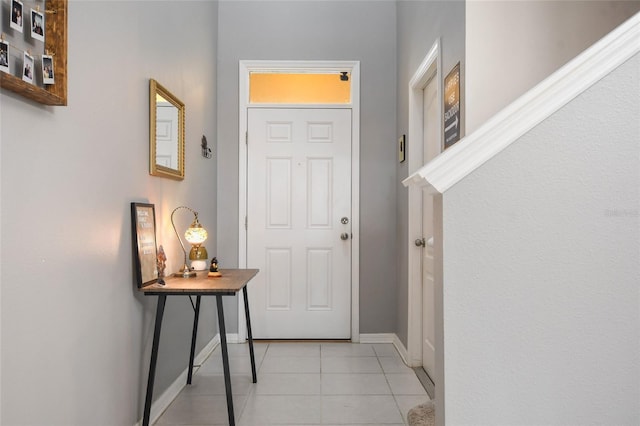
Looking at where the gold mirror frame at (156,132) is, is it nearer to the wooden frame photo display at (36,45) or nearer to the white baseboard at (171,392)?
the wooden frame photo display at (36,45)

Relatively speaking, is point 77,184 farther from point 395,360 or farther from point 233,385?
point 395,360

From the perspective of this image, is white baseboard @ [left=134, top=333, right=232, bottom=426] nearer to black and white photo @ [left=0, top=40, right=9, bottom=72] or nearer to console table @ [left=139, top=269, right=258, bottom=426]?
console table @ [left=139, top=269, right=258, bottom=426]

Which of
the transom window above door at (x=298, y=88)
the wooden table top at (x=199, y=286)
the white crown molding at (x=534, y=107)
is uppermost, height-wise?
the transom window above door at (x=298, y=88)

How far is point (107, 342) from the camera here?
6.04ft

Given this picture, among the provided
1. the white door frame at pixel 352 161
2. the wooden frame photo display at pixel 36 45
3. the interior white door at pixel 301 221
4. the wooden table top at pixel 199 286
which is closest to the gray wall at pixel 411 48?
the white door frame at pixel 352 161

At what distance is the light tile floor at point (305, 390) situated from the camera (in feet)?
7.74

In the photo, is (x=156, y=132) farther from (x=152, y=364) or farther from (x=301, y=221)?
(x=301, y=221)

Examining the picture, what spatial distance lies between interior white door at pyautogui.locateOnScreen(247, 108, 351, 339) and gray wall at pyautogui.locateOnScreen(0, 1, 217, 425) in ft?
4.14

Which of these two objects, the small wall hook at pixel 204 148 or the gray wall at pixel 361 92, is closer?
the small wall hook at pixel 204 148

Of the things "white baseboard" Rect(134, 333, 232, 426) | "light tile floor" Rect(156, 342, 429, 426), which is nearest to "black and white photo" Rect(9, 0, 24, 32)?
"white baseboard" Rect(134, 333, 232, 426)

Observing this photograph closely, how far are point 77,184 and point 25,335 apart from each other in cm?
53

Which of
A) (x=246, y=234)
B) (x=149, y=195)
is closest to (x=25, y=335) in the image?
(x=149, y=195)

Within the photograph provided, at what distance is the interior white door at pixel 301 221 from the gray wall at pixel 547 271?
2.85 meters

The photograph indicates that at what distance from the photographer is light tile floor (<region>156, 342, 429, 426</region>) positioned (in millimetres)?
2359
